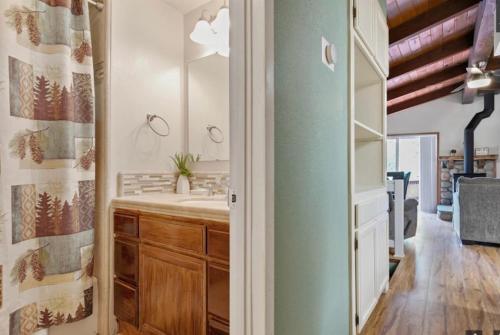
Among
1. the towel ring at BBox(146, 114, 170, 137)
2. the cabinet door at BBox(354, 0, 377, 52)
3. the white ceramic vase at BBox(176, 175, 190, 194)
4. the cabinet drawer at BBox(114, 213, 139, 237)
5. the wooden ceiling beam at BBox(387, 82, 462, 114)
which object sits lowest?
the cabinet drawer at BBox(114, 213, 139, 237)

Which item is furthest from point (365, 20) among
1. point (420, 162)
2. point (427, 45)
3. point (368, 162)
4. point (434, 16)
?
point (420, 162)

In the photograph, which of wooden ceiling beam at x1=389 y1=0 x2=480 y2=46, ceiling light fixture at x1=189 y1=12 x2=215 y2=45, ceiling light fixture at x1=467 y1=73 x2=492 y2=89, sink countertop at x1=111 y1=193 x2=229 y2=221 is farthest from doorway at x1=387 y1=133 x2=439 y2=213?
sink countertop at x1=111 y1=193 x2=229 y2=221

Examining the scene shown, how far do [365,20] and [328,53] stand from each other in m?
0.75

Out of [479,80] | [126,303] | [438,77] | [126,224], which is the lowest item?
[126,303]

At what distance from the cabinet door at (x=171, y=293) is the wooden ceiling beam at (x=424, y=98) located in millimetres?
7243

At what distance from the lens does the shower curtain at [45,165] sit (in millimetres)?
1388

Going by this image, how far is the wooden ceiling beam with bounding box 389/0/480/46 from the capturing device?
3344 millimetres

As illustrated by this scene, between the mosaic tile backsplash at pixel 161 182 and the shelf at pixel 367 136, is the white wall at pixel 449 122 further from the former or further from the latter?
the mosaic tile backsplash at pixel 161 182

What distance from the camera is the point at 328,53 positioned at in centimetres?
127

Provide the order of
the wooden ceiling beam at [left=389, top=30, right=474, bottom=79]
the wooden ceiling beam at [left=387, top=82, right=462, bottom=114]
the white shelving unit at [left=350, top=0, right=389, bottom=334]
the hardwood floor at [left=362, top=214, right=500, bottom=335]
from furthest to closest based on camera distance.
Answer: the wooden ceiling beam at [left=387, top=82, right=462, bottom=114]
the wooden ceiling beam at [left=389, top=30, right=474, bottom=79]
the hardwood floor at [left=362, top=214, right=500, bottom=335]
the white shelving unit at [left=350, top=0, right=389, bottom=334]

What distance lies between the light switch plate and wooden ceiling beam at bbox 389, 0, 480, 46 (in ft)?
9.35

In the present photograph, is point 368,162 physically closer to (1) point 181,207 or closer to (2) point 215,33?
(2) point 215,33

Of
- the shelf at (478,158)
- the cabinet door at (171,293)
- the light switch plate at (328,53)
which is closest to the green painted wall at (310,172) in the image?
the light switch plate at (328,53)

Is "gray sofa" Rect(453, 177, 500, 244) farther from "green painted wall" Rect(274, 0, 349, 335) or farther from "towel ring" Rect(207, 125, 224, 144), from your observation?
"towel ring" Rect(207, 125, 224, 144)
